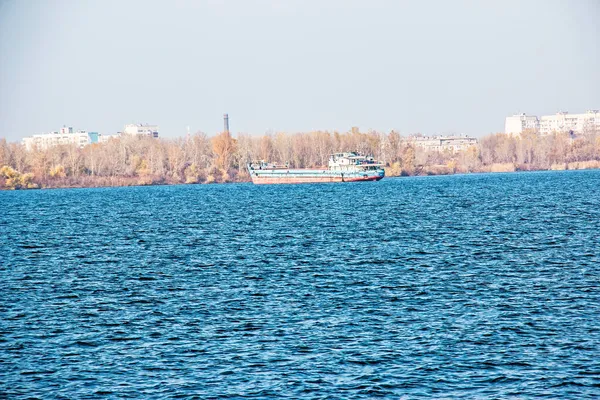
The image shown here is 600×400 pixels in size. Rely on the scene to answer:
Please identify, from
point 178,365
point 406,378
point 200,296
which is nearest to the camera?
point 406,378

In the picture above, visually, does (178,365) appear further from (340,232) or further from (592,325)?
(340,232)

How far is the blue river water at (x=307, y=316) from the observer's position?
22328 millimetres

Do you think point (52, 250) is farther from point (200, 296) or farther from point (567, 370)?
point (567, 370)

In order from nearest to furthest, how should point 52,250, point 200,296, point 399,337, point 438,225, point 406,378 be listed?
point 406,378 → point 399,337 → point 200,296 → point 52,250 → point 438,225

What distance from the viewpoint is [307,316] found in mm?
30016

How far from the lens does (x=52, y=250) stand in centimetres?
5522

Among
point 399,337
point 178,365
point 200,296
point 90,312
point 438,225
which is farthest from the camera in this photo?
point 438,225

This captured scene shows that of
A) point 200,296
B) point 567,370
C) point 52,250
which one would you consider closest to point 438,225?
point 52,250

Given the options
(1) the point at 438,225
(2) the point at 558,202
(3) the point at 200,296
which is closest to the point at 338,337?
(3) the point at 200,296

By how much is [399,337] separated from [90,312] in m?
12.1

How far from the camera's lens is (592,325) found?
89.8 ft

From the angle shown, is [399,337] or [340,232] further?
[340,232]

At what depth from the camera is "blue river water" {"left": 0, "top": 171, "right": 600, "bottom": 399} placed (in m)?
22.3

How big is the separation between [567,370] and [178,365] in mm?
10672
